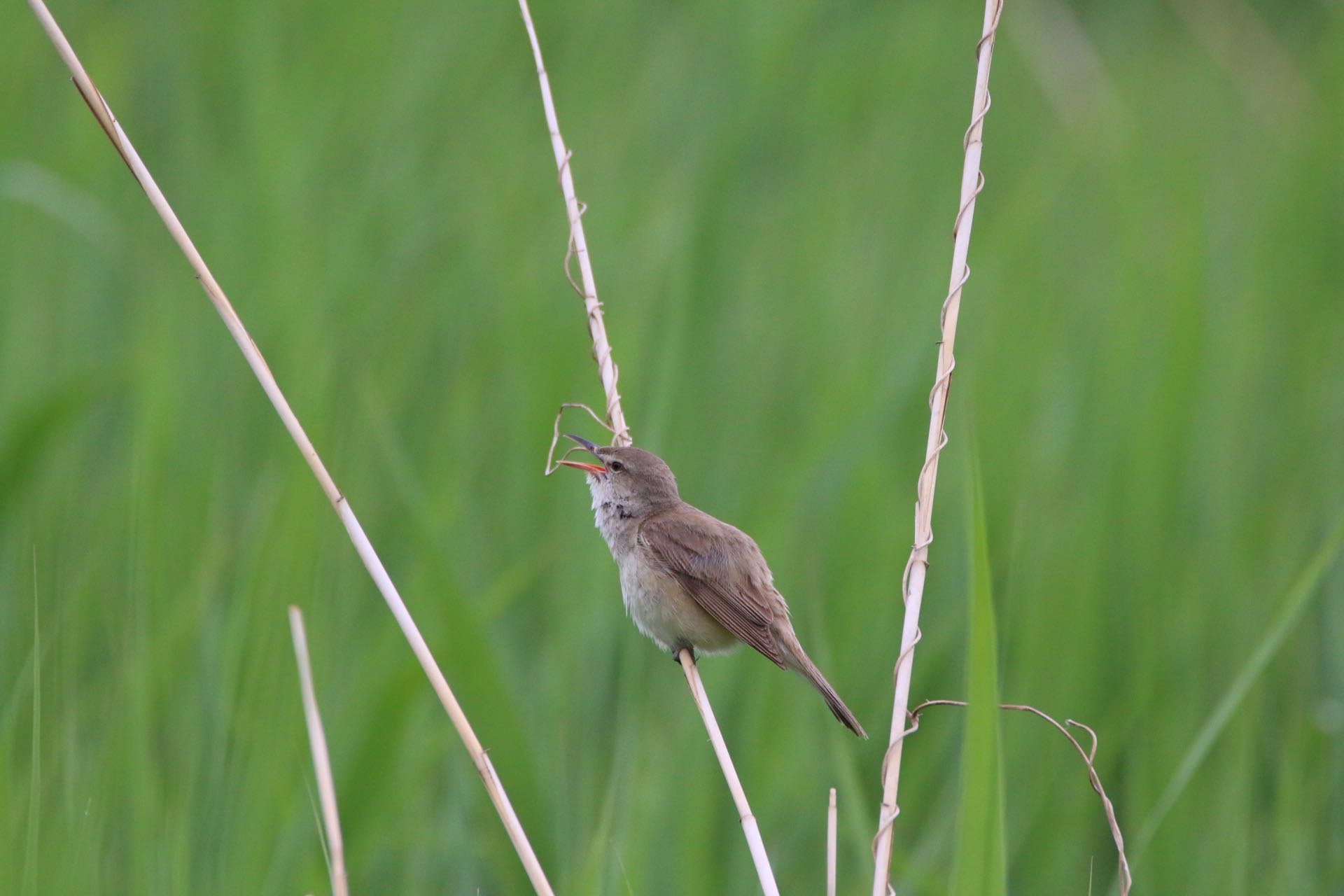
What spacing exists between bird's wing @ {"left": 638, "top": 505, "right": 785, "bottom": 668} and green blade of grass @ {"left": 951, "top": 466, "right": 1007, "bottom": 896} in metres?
0.99

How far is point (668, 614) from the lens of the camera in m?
3.11

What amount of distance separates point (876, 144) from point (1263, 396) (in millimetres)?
2831

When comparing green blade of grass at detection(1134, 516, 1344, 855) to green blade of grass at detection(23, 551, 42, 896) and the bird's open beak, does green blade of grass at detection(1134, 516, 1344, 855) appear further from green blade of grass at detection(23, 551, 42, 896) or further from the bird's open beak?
green blade of grass at detection(23, 551, 42, 896)

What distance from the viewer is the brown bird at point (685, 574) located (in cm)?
300

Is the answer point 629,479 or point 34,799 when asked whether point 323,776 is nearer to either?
point 34,799

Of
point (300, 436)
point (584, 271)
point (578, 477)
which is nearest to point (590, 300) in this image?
point (584, 271)

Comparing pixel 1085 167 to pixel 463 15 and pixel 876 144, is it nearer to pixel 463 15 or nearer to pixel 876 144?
pixel 876 144

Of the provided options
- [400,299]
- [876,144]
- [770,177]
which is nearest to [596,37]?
[770,177]

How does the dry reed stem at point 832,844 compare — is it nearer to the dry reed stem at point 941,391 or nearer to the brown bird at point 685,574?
the dry reed stem at point 941,391

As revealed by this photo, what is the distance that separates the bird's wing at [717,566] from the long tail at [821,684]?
35 millimetres

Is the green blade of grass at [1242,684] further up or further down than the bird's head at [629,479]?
further down

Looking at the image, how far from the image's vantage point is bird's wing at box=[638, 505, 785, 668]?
299cm

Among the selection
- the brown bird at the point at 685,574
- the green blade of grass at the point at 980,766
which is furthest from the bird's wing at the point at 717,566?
the green blade of grass at the point at 980,766

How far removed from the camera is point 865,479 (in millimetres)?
4281
